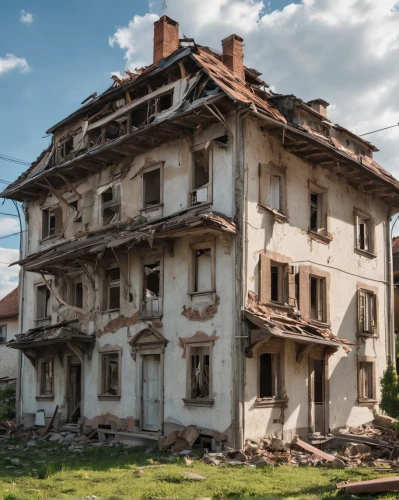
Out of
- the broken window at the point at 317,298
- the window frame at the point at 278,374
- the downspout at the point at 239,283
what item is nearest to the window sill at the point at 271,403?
the window frame at the point at 278,374

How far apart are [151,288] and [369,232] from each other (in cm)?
908

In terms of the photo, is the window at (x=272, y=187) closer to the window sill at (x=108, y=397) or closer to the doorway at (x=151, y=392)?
the doorway at (x=151, y=392)

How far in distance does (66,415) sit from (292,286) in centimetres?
949

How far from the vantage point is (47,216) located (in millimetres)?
26562

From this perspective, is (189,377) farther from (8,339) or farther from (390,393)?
(8,339)

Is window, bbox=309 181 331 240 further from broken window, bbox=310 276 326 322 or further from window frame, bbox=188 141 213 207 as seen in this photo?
window frame, bbox=188 141 213 207

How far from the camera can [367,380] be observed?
23.7 m

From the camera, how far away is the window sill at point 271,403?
18.3m

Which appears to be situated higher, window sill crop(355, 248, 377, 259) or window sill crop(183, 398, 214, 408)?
window sill crop(355, 248, 377, 259)

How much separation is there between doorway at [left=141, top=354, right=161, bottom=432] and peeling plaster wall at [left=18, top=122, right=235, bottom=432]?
0.25m

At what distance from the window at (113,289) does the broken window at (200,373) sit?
423 cm

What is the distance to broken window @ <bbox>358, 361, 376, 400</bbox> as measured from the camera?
2320 cm

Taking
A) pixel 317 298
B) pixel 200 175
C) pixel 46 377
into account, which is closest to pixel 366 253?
pixel 317 298

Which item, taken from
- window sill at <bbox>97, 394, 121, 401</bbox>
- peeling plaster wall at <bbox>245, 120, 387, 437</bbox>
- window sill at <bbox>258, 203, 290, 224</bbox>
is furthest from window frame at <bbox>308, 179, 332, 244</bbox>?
window sill at <bbox>97, 394, 121, 401</bbox>
